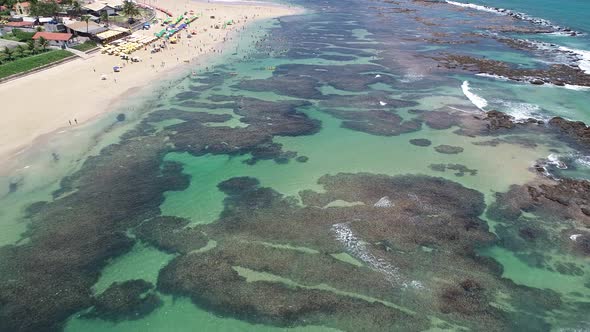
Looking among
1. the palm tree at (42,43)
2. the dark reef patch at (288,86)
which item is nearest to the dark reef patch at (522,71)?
the dark reef patch at (288,86)

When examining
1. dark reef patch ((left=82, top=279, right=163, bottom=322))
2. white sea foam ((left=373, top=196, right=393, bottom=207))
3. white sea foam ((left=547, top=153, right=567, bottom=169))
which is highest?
white sea foam ((left=547, top=153, right=567, bottom=169))

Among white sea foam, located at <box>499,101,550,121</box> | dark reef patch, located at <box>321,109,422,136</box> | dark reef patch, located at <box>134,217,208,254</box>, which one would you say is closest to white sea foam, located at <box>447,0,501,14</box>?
white sea foam, located at <box>499,101,550,121</box>

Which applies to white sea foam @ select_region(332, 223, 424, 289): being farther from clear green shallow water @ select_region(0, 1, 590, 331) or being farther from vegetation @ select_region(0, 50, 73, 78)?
vegetation @ select_region(0, 50, 73, 78)

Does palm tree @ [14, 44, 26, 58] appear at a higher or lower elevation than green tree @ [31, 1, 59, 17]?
lower

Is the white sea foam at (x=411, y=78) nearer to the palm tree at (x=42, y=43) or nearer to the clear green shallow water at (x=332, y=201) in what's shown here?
the clear green shallow water at (x=332, y=201)

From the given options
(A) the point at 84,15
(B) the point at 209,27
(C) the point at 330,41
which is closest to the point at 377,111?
(C) the point at 330,41

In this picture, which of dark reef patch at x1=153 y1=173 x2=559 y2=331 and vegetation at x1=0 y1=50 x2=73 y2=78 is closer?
dark reef patch at x1=153 y1=173 x2=559 y2=331

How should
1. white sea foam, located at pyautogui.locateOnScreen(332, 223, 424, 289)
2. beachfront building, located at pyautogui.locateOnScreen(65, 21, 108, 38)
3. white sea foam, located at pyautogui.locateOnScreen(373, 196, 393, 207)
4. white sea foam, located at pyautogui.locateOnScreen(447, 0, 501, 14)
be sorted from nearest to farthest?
white sea foam, located at pyautogui.locateOnScreen(332, 223, 424, 289)
white sea foam, located at pyautogui.locateOnScreen(373, 196, 393, 207)
beachfront building, located at pyautogui.locateOnScreen(65, 21, 108, 38)
white sea foam, located at pyautogui.locateOnScreen(447, 0, 501, 14)
